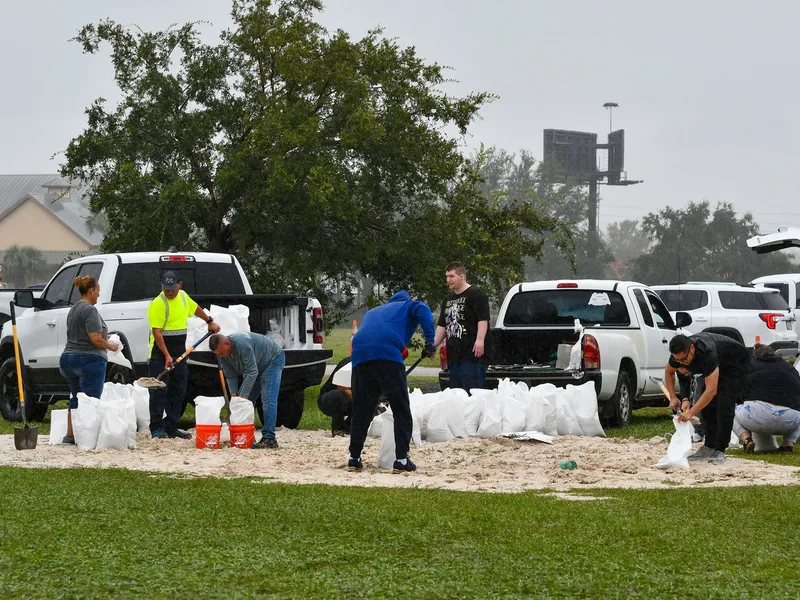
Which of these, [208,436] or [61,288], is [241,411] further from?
[61,288]

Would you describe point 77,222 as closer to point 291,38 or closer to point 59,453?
point 291,38

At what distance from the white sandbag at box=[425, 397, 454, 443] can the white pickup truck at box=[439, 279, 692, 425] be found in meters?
1.79

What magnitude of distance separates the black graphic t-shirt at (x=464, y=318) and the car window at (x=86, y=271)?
14.9ft

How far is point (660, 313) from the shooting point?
18.2 m

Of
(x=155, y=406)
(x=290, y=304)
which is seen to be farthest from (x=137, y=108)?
(x=155, y=406)

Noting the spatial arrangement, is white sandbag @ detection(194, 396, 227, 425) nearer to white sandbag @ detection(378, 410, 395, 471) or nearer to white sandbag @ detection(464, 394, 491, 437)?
white sandbag @ detection(378, 410, 395, 471)

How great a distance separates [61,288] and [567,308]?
6654 millimetres

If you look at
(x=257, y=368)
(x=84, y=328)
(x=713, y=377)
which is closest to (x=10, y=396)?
(x=84, y=328)

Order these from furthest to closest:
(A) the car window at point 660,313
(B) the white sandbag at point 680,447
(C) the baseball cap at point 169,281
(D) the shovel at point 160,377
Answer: (A) the car window at point 660,313 < (C) the baseball cap at point 169,281 < (D) the shovel at point 160,377 < (B) the white sandbag at point 680,447

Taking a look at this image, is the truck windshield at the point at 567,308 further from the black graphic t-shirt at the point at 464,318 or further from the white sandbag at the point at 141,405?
the white sandbag at the point at 141,405

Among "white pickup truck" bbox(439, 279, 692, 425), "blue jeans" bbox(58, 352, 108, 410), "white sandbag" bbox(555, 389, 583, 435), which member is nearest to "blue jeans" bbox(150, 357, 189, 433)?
"blue jeans" bbox(58, 352, 108, 410)

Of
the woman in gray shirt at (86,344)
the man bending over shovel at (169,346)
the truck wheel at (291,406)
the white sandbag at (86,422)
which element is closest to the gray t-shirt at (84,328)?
the woman in gray shirt at (86,344)

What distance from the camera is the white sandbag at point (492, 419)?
1415 cm

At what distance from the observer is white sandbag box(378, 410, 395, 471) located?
1153cm
